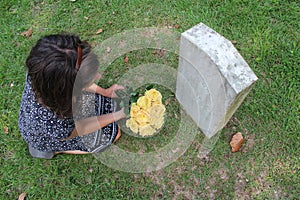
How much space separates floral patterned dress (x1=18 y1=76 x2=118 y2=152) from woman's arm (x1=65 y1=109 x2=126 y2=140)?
0.05 metres

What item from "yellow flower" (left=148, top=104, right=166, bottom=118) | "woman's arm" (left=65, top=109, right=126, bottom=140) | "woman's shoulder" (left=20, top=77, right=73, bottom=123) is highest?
"woman's shoulder" (left=20, top=77, right=73, bottom=123)

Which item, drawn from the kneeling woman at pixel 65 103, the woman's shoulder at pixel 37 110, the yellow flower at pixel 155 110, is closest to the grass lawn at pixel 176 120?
the kneeling woman at pixel 65 103

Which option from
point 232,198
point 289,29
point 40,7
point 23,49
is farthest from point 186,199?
point 40,7

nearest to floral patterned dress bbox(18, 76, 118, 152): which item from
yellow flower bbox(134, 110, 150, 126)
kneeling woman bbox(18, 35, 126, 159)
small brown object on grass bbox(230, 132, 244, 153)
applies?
kneeling woman bbox(18, 35, 126, 159)

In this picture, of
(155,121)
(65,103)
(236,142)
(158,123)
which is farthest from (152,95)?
(236,142)

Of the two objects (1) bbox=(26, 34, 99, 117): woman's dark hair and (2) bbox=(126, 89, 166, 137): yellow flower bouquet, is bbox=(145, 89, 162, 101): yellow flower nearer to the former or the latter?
(2) bbox=(126, 89, 166, 137): yellow flower bouquet

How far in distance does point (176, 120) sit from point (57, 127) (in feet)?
3.63

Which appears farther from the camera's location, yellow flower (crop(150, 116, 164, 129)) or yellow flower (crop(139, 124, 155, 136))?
yellow flower (crop(139, 124, 155, 136))

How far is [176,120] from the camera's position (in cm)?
265

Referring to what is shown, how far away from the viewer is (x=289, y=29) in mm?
2932

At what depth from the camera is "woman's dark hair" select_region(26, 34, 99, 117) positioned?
156 centimetres

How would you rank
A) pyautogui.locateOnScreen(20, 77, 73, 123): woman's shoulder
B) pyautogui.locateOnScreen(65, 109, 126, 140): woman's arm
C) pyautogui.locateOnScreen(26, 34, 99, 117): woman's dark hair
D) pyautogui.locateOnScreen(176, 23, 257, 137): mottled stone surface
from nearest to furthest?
pyautogui.locateOnScreen(26, 34, 99, 117): woman's dark hair, pyautogui.locateOnScreen(176, 23, 257, 137): mottled stone surface, pyautogui.locateOnScreen(20, 77, 73, 123): woman's shoulder, pyautogui.locateOnScreen(65, 109, 126, 140): woman's arm

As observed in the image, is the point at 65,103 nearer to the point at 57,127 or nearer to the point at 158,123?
the point at 57,127

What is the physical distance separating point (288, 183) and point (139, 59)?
1.76m
